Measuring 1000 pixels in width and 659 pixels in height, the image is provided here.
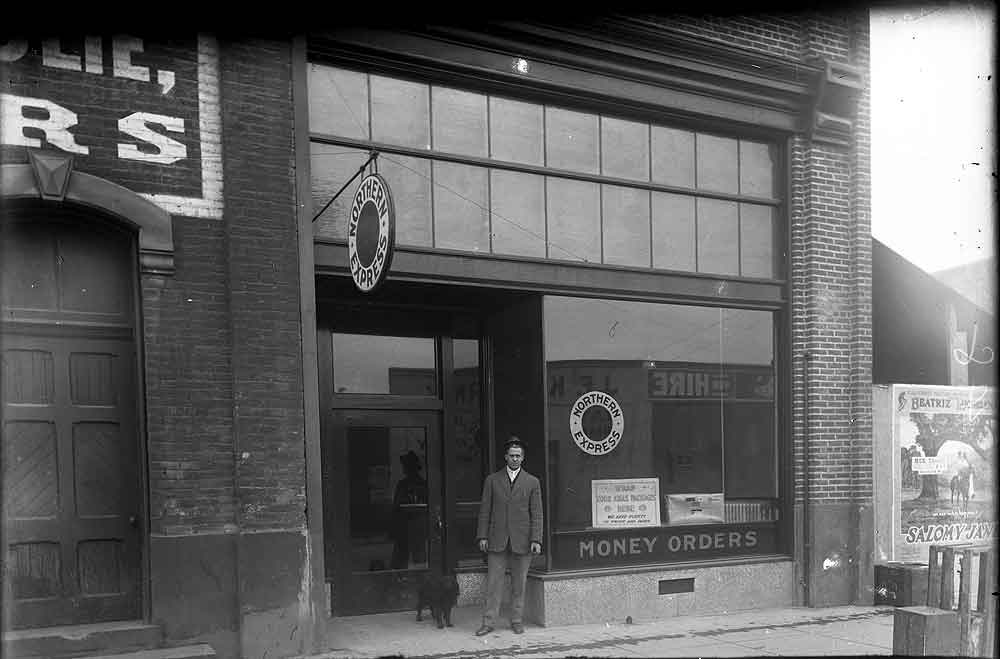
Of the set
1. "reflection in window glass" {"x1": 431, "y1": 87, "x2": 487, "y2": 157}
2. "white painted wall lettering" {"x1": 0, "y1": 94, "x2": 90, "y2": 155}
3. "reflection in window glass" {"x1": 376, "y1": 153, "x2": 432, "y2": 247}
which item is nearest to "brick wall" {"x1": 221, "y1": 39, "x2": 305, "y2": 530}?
"reflection in window glass" {"x1": 376, "y1": 153, "x2": 432, "y2": 247}

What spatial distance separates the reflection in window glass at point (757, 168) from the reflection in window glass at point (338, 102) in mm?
4352

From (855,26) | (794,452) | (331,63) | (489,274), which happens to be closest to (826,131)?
(855,26)

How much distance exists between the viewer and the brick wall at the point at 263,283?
6688mm

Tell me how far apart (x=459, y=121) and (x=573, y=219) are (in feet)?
4.88

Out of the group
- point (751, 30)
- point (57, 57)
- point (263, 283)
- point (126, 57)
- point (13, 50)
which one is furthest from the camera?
point (751, 30)

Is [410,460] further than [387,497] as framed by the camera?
Yes

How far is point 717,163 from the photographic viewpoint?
30.4 ft

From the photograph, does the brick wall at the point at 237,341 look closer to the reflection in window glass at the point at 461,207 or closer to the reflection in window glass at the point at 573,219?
the reflection in window glass at the point at 461,207

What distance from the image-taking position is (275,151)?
6922 mm

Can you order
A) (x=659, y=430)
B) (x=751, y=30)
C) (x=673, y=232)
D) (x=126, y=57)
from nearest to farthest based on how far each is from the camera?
1. (x=126, y=57)
2. (x=659, y=430)
3. (x=673, y=232)
4. (x=751, y=30)

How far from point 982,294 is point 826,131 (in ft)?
9.64

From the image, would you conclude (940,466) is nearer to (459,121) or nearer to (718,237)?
(718,237)

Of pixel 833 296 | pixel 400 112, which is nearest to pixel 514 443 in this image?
pixel 400 112

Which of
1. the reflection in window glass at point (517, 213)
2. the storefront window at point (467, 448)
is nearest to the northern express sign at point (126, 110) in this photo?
the reflection in window glass at point (517, 213)
